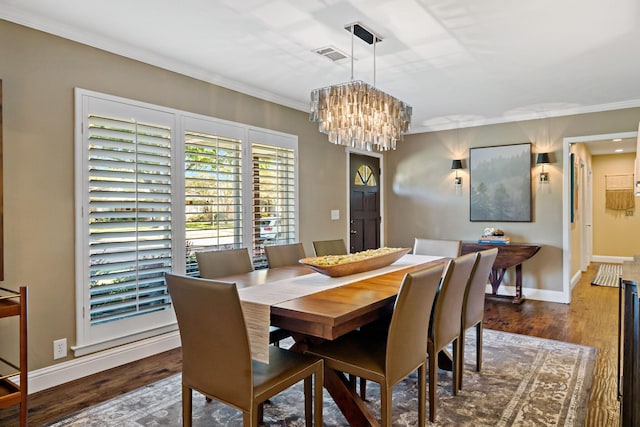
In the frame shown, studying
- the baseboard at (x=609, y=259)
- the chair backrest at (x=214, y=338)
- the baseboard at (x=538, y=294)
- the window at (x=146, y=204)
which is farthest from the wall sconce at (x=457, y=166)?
the baseboard at (x=609, y=259)

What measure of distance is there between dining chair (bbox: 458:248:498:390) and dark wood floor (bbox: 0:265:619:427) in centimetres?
72

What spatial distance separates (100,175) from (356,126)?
189cm

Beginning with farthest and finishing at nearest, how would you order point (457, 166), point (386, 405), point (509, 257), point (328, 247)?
point (457, 166), point (509, 257), point (328, 247), point (386, 405)

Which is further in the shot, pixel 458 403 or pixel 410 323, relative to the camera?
pixel 458 403

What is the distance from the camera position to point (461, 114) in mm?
5230

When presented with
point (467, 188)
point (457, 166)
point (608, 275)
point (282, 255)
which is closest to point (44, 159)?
point (282, 255)

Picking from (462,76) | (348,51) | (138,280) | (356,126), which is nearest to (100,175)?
(138,280)

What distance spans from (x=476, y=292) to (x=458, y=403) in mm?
750

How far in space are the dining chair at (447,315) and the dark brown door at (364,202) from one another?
10.6 feet

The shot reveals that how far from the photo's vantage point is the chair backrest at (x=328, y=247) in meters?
3.47

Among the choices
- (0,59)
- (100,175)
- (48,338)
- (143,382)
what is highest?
(0,59)

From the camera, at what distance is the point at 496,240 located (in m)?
5.23

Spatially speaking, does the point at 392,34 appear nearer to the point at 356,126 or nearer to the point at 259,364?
the point at 356,126

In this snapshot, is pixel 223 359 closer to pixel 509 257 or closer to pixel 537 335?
pixel 537 335
